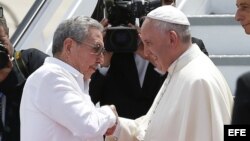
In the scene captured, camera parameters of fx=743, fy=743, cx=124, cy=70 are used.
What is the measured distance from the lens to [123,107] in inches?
175

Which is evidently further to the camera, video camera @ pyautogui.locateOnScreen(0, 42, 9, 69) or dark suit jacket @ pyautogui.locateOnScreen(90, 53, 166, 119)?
dark suit jacket @ pyautogui.locateOnScreen(90, 53, 166, 119)

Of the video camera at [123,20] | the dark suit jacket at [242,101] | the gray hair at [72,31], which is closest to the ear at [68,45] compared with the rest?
the gray hair at [72,31]

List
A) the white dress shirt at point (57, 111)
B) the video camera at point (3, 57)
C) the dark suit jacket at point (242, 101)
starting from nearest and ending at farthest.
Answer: the dark suit jacket at point (242, 101) → the white dress shirt at point (57, 111) → the video camera at point (3, 57)

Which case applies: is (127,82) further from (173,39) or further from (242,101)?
(242,101)

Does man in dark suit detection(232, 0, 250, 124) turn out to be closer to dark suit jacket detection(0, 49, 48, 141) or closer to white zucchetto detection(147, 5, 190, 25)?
white zucchetto detection(147, 5, 190, 25)

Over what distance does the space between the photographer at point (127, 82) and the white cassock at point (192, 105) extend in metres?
1.01

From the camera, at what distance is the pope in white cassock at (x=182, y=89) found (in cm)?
320

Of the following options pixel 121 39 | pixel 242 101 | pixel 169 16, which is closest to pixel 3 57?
pixel 121 39

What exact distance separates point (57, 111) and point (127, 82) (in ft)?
4.61

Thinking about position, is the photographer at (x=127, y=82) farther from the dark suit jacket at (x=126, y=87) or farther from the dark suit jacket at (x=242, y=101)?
the dark suit jacket at (x=242, y=101)

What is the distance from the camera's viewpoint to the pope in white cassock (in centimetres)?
320

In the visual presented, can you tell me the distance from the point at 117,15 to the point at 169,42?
114cm

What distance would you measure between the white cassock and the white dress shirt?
0.27 meters

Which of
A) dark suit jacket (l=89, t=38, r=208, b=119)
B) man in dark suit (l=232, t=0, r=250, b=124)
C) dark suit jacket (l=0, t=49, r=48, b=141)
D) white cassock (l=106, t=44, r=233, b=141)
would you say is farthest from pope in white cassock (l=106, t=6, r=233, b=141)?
man in dark suit (l=232, t=0, r=250, b=124)
